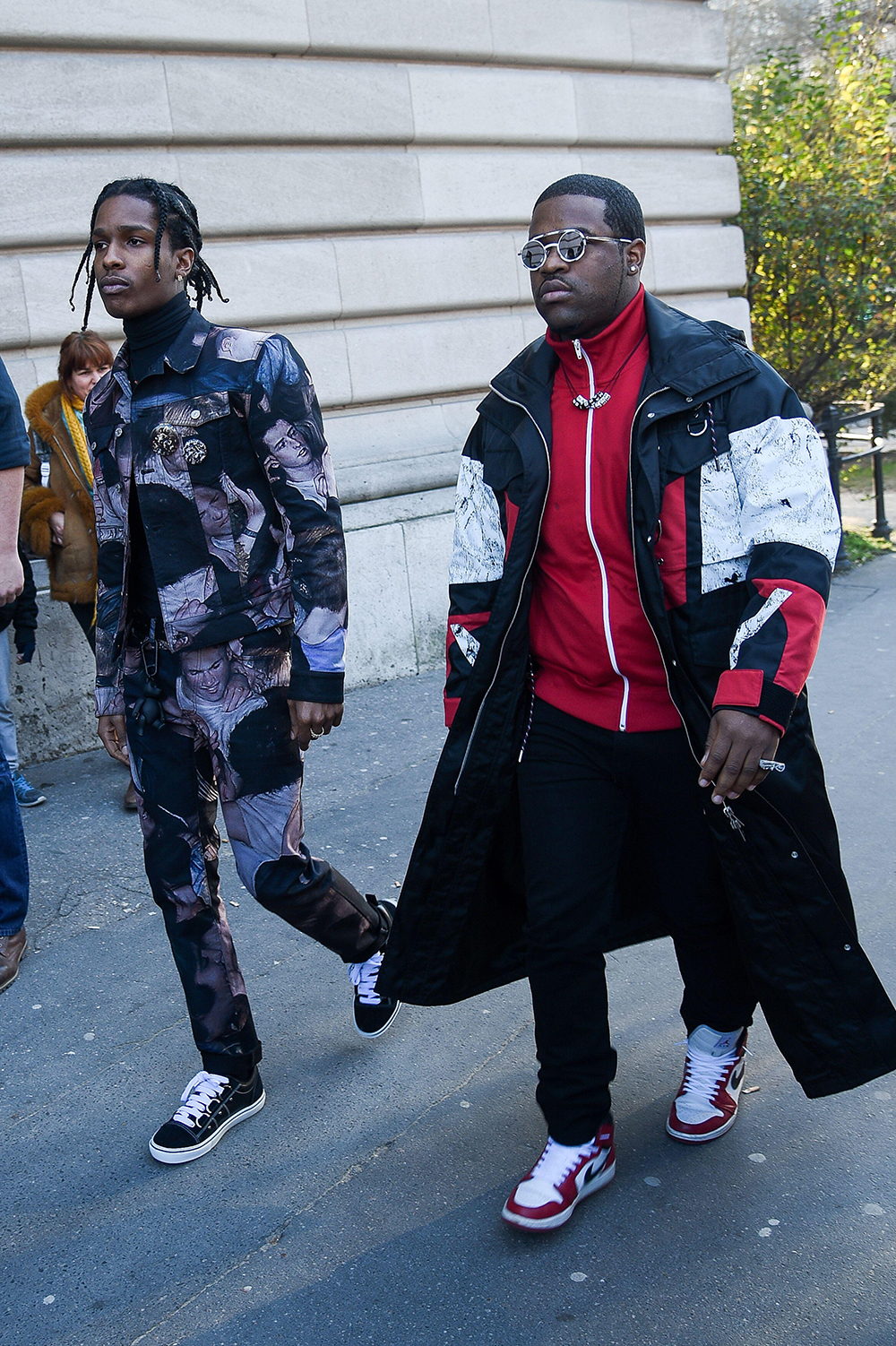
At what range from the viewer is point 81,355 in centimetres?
562

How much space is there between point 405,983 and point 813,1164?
996 millimetres

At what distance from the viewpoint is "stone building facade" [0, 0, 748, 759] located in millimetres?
6266

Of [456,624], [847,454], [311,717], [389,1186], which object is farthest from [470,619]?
[847,454]

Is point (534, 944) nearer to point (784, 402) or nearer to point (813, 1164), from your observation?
point (813, 1164)

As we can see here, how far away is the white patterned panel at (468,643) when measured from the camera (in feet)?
9.11

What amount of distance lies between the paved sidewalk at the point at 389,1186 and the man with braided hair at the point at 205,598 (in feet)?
0.92

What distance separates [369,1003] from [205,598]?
122 cm

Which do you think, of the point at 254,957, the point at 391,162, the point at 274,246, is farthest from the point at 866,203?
the point at 254,957

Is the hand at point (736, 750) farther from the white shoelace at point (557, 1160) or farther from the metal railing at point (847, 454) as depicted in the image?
the metal railing at point (847, 454)

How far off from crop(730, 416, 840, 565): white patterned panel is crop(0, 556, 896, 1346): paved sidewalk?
1.40m

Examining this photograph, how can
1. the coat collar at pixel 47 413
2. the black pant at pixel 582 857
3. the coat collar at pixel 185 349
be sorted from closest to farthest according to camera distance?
1. the black pant at pixel 582 857
2. the coat collar at pixel 185 349
3. the coat collar at pixel 47 413

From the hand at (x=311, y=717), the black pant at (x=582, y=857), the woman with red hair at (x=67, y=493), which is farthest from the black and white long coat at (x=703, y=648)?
the woman with red hair at (x=67, y=493)

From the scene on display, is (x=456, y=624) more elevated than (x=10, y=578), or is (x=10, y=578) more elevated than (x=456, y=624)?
(x=10, y=578)

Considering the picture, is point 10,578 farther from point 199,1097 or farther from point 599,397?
point 599,397
